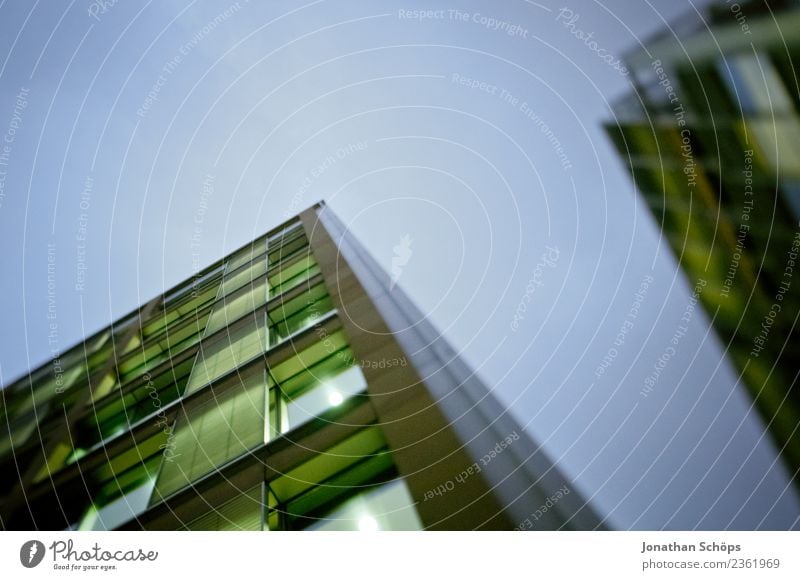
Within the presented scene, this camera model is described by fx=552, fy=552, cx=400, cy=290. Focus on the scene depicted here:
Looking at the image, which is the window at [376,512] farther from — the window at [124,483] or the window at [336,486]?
the window at [124,483]

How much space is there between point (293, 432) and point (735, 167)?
1269 cm

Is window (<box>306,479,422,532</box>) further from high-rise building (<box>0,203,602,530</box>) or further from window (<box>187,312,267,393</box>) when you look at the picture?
window (<box>187,312,267,393</box>)

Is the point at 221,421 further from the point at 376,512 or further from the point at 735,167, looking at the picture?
the point at 735,167

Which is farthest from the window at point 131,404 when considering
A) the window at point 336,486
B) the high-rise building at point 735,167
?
the high-rise building at point 735,167

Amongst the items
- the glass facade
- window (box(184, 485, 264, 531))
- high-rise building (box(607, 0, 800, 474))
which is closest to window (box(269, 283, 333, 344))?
the glass facade

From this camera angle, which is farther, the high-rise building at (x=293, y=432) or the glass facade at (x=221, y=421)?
the glass facade at (x=221, y=421)

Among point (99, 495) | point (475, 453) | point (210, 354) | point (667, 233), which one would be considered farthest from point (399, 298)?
point (667, 233)

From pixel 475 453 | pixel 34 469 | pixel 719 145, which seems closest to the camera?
pixel 475 453

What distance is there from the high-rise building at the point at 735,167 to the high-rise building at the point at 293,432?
8103 millimetres

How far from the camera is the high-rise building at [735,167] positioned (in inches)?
419
